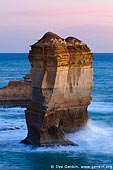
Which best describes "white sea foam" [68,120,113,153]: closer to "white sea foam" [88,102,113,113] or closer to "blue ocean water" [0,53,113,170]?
"blue ocean water" [0,53,113,170]

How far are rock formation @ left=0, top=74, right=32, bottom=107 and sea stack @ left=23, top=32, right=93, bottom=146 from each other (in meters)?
19.5

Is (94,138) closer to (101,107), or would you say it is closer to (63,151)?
(63,151)

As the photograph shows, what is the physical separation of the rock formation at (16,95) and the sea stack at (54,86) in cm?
1954

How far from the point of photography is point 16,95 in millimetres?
52812

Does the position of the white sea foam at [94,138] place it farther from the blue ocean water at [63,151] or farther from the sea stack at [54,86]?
the sea stack at [54,86]

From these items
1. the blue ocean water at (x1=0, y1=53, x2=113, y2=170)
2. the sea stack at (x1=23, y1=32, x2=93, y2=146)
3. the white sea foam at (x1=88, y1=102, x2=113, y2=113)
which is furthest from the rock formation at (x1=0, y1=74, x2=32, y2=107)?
the sea stack at (x1=23, y1=32, x2=93, y2=146)

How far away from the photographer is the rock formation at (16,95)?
51.8 metres

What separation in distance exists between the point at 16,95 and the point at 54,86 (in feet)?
74.6

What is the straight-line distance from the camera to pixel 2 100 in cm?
5219

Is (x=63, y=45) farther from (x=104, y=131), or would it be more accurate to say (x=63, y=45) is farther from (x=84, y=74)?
(x=104, y=131)

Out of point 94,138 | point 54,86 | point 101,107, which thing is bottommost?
point 101,107

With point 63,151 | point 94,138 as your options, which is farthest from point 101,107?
point 63,151

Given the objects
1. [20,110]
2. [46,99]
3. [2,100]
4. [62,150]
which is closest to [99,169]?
[62,150]

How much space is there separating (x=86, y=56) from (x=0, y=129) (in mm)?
7651
